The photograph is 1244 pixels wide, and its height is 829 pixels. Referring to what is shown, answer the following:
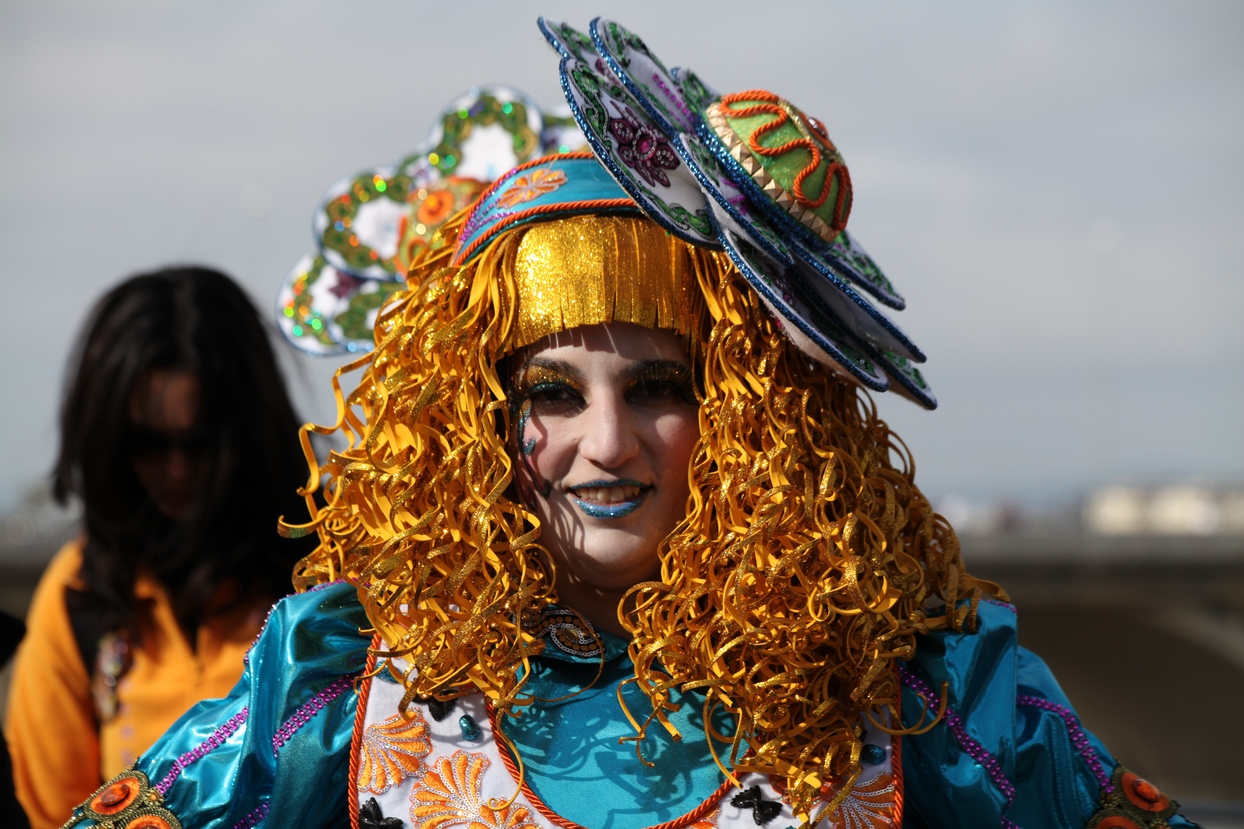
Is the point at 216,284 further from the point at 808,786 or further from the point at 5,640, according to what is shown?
the point at 808,786

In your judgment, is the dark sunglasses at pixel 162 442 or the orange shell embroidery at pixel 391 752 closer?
the orange shell embroidery at pixel 391 752

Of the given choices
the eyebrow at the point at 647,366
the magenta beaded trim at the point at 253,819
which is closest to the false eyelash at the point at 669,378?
the eyebrow at the point at 647,366

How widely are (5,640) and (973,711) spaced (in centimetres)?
150

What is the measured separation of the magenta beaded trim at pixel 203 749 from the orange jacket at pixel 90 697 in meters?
0.99

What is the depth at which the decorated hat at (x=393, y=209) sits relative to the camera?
110 inches

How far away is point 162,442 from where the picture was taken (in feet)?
10.3

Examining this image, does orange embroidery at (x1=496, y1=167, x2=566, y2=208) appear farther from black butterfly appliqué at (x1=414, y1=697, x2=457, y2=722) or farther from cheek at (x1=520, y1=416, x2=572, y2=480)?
black butterfly appliqué at (x1=414, y1=697, x2=457, y2=722)

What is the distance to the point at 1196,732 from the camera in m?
24.7

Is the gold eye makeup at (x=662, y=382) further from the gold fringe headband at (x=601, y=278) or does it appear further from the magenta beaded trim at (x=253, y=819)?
the magenta beaded trim at (x=253, y=819)

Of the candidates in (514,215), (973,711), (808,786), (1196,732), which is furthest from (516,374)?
(1196,732)

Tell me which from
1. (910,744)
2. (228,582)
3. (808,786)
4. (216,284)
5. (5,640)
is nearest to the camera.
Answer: (808,786)

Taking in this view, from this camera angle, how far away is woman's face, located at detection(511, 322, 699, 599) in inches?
75.4

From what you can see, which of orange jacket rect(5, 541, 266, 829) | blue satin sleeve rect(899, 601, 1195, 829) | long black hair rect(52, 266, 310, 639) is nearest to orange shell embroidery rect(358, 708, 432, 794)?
blue satin sleeve rect(899, 601, 1195, 829)

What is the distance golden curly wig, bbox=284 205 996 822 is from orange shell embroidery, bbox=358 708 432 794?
0.06m
